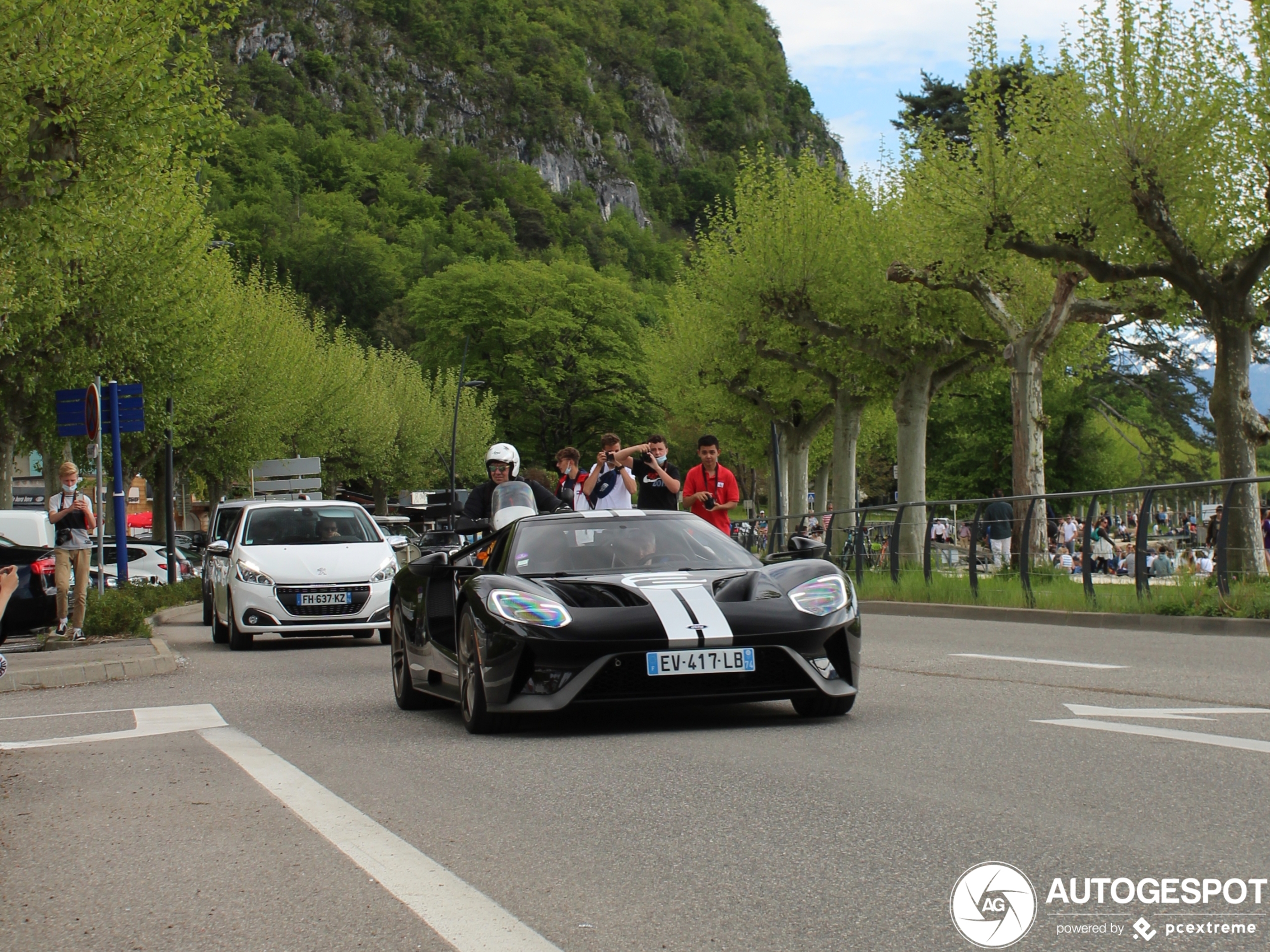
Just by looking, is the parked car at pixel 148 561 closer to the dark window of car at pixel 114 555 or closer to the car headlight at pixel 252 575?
the dark window of car at pixel 114 555

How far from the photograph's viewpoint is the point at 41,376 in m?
31.8

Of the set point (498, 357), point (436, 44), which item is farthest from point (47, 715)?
point (436, 44)

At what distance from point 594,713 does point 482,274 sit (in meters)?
76.1

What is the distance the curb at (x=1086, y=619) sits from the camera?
15.7m

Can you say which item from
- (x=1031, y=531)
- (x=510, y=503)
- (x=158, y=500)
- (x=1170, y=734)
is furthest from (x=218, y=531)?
(x=158, y=500)

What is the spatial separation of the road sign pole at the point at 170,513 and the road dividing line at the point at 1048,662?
23.7 metres

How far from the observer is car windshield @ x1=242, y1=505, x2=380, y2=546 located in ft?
59.8

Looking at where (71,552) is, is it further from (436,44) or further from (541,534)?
(436,44)

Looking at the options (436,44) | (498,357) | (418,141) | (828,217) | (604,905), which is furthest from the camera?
(436,44)

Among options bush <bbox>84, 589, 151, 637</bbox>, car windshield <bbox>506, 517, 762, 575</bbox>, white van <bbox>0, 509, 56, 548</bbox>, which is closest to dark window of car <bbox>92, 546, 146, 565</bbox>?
white van <bbox>0, 509, 56, 548</bbox>

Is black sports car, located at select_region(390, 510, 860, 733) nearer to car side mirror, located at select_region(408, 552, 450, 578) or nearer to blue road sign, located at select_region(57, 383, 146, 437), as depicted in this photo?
car side mirror, located at select_region(408, 552, 450, 578)

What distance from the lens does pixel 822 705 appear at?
8.36 metres

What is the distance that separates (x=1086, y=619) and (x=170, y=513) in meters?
23.6

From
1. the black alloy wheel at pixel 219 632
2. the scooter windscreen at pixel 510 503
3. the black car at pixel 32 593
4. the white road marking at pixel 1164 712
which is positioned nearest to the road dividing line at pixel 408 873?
the white road marking at pixel 1164 712
